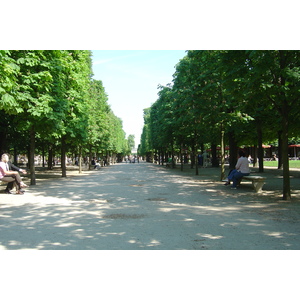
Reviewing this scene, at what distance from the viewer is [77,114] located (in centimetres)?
2269

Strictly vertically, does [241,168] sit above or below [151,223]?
above

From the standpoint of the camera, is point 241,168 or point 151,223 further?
point 241,168

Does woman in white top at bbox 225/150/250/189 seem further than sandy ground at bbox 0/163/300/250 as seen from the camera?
Yes

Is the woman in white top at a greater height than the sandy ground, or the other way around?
the woman in white top

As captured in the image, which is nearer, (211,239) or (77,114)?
(211,239)

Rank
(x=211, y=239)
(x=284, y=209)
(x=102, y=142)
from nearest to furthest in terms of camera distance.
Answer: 1. (x=211, y=239)
2. (x=284, y=209)
3. (x=102, y=142)

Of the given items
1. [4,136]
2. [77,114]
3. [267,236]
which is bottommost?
[267,236]

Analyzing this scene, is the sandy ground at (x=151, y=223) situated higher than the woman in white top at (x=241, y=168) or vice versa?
the woman in white top at (x=241, y=168)

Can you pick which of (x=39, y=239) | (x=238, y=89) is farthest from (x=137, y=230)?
(x=238, y=89)

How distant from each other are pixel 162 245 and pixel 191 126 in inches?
719

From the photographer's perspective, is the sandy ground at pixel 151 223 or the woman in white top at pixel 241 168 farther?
the woman in white top at pixel 241 168

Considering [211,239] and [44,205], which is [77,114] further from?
[211,239]

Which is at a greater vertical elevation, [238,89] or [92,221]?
[238,89]

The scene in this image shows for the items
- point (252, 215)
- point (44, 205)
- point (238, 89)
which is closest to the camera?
point (252, 215)
